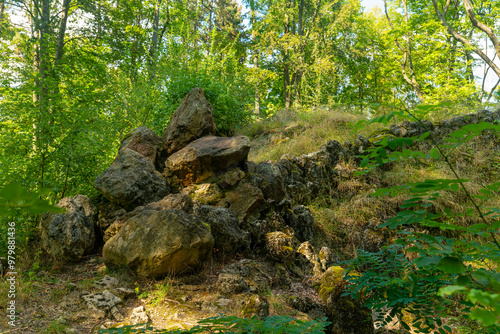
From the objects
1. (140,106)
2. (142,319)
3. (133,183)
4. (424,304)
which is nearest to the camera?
(424,304)

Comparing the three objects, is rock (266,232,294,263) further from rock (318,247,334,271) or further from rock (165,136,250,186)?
rock (165,136,250,186)

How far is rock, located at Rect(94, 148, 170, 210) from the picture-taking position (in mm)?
4352

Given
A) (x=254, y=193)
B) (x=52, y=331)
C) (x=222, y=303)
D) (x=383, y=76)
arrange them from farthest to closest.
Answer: (x=383, y=76) < (x=254, y=193) < (x=222, y=303) < (x=52, y=331)

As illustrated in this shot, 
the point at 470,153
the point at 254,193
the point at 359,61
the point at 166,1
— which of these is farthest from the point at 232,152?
the point at 359,61

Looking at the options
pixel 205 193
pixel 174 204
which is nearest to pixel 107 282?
pixel 174 204

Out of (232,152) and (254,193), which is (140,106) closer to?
(232,152)

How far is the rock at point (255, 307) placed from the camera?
309cm

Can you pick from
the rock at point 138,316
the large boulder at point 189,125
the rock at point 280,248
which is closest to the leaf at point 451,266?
the rock at point 138,316

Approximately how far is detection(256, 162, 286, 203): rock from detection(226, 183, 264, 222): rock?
1.28 feet

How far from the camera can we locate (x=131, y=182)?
4.47 m

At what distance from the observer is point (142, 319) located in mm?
2928

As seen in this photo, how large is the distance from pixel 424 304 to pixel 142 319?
2635 millimetres

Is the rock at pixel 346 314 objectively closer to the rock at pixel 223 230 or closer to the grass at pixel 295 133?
the rock at pixel 223 230

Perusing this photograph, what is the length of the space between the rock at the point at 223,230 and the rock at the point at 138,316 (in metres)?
1.46
